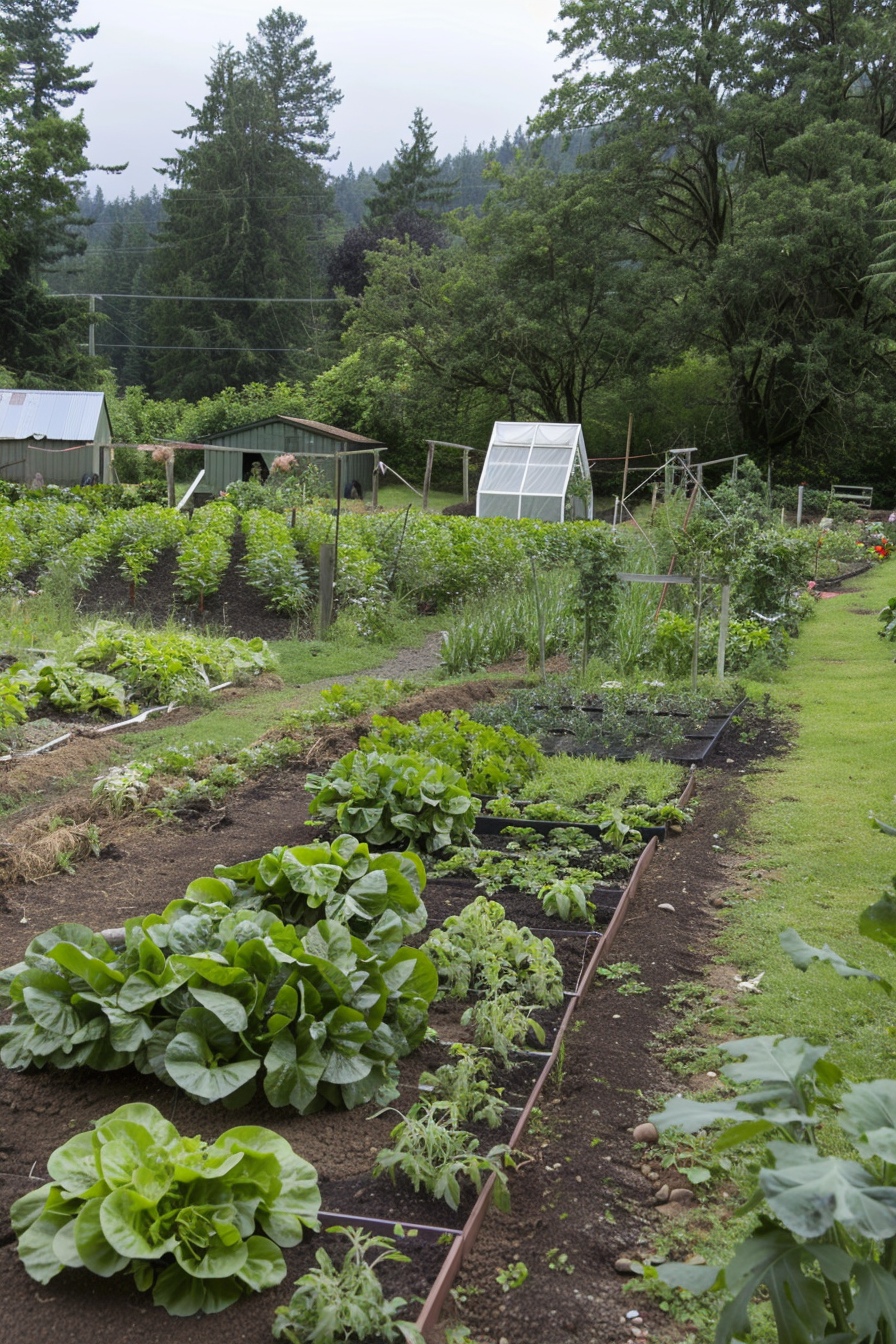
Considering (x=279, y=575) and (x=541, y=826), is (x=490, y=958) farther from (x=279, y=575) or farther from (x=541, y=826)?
(x=279, y=575)

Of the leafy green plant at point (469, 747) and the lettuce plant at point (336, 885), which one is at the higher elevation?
the lettuce plant at point (336, 885)

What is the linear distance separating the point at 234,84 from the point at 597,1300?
54476 mm

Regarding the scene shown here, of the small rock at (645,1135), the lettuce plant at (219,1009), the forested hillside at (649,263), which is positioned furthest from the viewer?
the forested hillside at (649,263)

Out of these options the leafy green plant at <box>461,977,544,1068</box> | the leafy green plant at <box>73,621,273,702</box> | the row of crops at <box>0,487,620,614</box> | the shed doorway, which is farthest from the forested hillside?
the leafy green plant at <box>461,977,544,1068</box>

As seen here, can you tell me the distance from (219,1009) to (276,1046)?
0.65ft

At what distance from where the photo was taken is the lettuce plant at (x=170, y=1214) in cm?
205

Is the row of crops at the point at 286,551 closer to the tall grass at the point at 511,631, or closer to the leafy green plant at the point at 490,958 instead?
the tall grass at the point at 511,631

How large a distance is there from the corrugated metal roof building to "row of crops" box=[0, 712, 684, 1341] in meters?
25.1

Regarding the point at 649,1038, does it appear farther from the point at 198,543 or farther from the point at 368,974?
the point at 198,543

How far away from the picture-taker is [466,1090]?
9.17ft

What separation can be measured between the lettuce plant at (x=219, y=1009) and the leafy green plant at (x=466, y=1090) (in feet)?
0.48

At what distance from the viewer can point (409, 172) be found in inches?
2130

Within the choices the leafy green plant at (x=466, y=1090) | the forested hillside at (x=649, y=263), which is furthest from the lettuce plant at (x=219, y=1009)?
the forested hillside at (x=649, y=263)

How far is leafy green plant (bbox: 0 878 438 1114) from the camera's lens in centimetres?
269
